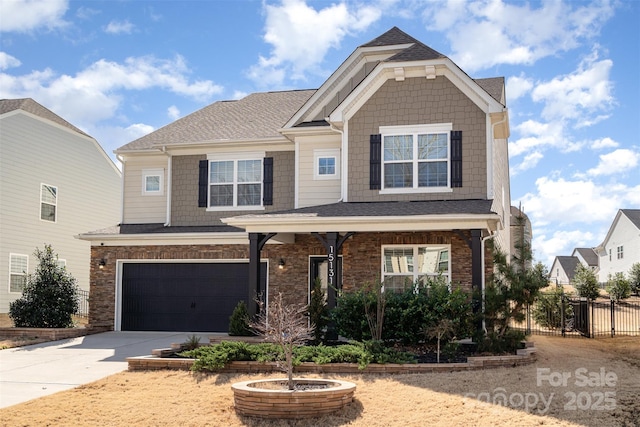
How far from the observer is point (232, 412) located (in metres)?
10.1

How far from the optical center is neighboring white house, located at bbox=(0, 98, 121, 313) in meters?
24.4

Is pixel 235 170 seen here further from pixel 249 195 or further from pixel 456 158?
A: pixel 456 158

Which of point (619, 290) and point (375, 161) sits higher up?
point (375, 161)

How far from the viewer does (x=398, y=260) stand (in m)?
17.4

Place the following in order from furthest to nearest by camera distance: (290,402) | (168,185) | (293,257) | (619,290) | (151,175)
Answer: (619,290), (151,175), (168,185), (293,257), (290,402)

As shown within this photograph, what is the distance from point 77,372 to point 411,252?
8.31 meters

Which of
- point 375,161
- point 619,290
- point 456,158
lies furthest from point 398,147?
point 619,290

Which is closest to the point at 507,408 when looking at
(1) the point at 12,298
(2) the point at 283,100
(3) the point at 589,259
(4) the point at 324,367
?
(4) the point at 324,367

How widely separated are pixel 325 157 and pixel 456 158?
12.3ft

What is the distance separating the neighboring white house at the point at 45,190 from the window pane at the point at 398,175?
1180 cm

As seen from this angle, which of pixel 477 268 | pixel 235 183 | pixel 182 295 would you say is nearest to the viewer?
pixel 477 268

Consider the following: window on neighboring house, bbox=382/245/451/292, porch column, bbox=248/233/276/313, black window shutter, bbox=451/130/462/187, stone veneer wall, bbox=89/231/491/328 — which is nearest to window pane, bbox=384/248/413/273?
window on neighboring house, bbox=382/245/451/292

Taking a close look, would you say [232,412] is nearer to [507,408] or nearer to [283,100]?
[507,408]

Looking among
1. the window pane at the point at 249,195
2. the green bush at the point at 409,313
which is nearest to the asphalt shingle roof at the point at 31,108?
the window pane at the point at 249,195
